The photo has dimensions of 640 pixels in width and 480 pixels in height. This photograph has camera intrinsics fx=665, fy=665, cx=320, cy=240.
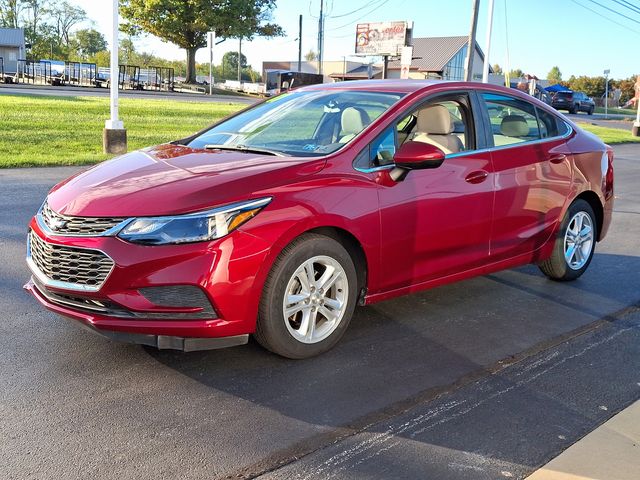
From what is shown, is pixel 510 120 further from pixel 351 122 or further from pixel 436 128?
pixel 351 122

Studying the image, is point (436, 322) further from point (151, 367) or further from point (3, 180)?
point (3, 180)

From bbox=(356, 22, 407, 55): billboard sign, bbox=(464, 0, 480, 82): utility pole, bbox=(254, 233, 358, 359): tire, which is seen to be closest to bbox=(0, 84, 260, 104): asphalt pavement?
bbox=(464, 0, 480, 82): utility pole

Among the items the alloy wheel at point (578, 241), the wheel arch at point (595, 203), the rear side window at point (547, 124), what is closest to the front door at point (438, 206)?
the rear side window at point (547, 124)

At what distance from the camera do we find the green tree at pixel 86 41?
9981 cm

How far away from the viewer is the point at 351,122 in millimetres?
4637

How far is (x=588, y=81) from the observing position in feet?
306

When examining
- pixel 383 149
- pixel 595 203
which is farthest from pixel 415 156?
A: pixel 595 203

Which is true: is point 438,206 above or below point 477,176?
below

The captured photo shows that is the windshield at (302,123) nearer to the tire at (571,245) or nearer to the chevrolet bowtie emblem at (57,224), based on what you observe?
the chevrolet bowtie emblem at (57,224)

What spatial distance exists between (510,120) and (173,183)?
9.72 ft

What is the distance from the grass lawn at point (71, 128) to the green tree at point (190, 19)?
32.4m

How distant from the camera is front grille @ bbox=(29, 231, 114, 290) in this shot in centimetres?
347

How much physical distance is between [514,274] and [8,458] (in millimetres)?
4674

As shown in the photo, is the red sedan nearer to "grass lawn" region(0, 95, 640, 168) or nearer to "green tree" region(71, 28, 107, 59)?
"grass lawn" region(0, 95, 640, 168)
